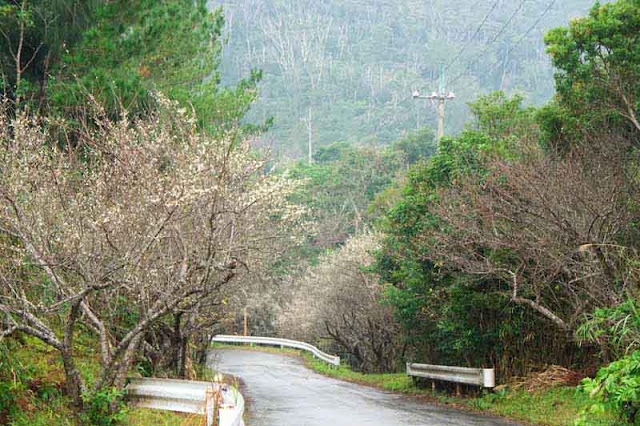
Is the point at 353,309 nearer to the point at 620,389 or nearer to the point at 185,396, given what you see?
the point at 185,396

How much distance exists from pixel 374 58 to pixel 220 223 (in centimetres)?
9716

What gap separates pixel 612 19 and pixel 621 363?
42.9 ft

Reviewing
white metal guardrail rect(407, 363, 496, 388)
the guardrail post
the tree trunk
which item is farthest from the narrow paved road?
the tree trunk

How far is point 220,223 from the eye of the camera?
12562mm

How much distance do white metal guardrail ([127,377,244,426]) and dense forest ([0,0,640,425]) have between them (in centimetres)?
50

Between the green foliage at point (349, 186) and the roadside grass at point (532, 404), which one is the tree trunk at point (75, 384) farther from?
the green foliage at point (349, 186)

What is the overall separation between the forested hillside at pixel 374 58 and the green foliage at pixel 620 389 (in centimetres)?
6910

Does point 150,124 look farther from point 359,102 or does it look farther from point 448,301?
point 359,102

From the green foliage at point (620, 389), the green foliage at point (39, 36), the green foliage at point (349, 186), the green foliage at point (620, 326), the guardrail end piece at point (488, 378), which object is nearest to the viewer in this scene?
the green foliage at point (620, 389)

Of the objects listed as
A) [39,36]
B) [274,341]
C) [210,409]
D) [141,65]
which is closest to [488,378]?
[210,409]

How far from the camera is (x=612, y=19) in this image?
18.5 m

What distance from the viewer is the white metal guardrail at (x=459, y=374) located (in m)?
16.4

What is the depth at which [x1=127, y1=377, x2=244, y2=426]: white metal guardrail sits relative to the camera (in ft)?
31.1

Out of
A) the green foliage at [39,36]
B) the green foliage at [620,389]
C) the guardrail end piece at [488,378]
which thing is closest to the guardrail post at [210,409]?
the green foliage at [620,389]
